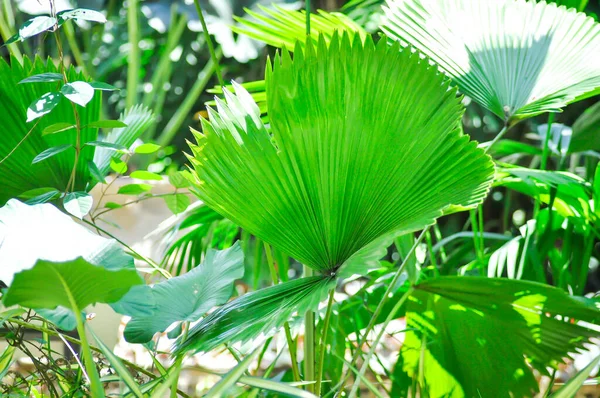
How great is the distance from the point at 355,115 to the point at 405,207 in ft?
0.26

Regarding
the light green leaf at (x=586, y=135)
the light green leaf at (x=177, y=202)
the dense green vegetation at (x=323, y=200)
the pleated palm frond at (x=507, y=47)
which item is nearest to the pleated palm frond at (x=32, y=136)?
the dense green vegetation at (x=323, y=200)

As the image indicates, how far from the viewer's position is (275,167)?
1.70ft

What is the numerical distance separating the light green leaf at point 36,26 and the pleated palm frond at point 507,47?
0.33m

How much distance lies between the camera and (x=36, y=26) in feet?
2.04

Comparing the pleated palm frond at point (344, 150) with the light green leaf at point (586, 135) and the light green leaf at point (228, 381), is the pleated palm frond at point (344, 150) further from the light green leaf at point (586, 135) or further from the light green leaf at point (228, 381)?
the light green leaf at point (586, 135)

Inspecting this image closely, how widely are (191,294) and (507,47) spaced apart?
16.1 inches

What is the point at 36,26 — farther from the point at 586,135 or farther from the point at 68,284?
the point at 586,135

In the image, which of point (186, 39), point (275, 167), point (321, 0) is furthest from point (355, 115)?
point (186, 39)

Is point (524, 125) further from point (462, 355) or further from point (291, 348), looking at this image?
point (291, 348)

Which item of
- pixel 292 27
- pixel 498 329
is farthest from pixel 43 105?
pixel 498 329

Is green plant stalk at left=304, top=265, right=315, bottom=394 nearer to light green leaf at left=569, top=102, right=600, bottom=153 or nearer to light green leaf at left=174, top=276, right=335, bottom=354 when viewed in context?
light green leaf at left=174, top=276, right=335, bottom=354

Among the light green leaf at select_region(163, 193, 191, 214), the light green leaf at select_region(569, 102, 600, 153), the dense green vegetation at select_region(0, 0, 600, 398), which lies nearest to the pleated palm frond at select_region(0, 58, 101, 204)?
the dense green vegetation at select_region(0, 0, 600, 398)

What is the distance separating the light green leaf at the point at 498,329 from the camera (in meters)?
0.75

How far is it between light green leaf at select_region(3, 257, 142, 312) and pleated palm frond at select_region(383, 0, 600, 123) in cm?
40
